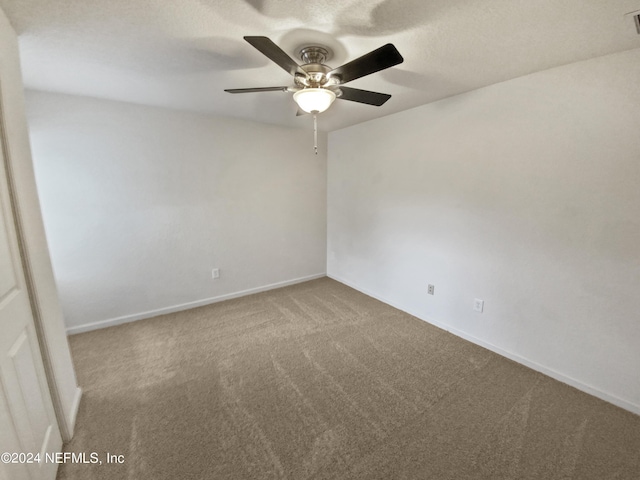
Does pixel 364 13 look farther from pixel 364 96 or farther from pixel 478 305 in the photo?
pixel 478 305

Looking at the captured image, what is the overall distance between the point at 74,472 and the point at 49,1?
7.37 ft

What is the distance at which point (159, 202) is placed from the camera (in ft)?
9.16

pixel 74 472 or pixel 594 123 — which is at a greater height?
pixel 594 123

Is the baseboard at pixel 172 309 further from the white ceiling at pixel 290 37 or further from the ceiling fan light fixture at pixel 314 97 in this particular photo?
the ceiling fan light fixture at pixel 314 97

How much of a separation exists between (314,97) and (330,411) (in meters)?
1.93

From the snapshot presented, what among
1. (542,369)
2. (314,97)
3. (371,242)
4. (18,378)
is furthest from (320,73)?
(542,369)

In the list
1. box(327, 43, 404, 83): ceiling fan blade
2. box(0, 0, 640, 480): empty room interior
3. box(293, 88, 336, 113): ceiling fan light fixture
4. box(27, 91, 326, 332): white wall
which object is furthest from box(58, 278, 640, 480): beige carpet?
box(327, 43, 404, 83): ceiling fan blade

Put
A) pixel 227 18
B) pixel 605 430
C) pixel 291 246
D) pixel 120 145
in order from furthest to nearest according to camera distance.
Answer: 1. pixel 291 246
2. pixel 120 145
3. pixel 605 430
4. pixel 227 18

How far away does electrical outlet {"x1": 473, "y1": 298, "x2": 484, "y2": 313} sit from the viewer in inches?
92.3

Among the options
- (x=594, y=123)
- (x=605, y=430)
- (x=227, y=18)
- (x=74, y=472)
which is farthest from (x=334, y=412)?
(x=594, y=123)

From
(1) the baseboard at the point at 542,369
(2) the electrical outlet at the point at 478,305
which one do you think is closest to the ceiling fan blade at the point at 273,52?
(2) the electrical outlet at the point at 478,305

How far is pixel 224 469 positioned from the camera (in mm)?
1321

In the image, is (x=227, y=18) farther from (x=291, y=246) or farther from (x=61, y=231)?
(x=291, y=246)

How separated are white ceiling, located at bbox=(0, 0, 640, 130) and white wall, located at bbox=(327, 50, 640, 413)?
0.26m
